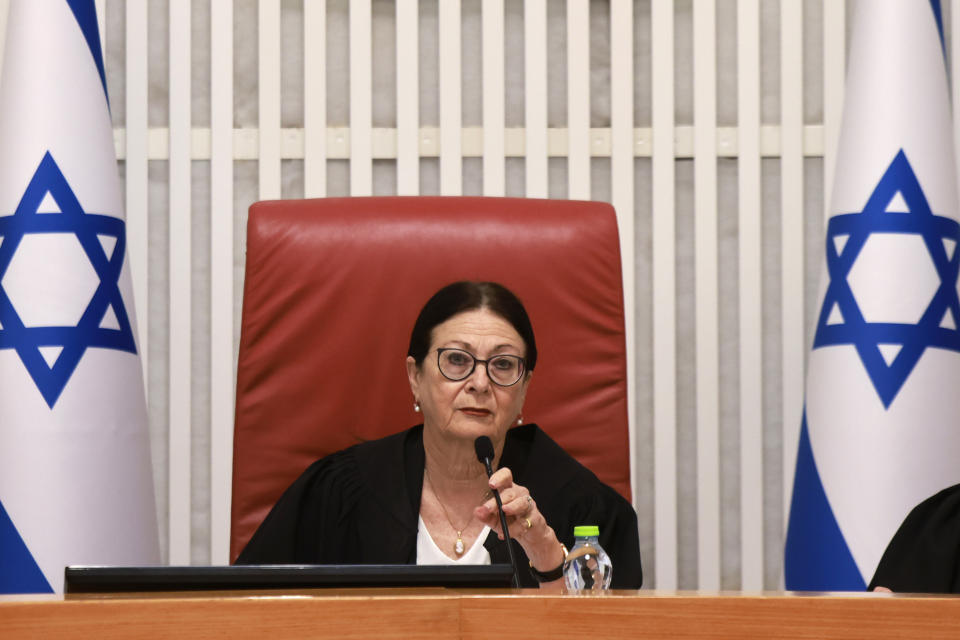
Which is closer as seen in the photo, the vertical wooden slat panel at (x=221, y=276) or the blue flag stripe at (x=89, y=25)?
the blue flag stripe at (x=89, y=25)

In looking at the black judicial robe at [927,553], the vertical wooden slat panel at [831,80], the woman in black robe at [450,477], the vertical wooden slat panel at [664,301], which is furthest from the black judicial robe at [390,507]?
Result: the vertical wooden slat panel at [831,80]

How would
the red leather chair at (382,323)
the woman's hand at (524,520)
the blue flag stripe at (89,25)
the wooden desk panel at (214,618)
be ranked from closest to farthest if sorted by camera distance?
the wooden desk panel at (214,618) → the woman's hand at (524,520) → the red leather chair at (382,323) → the blue flag stripe at (89,25)

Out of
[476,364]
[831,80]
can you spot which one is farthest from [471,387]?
[831,80]

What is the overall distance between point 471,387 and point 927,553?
70 centimetres

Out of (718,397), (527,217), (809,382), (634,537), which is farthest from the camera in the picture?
(718,397)

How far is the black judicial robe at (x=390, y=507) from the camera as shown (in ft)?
6.08

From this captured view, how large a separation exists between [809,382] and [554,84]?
996mm

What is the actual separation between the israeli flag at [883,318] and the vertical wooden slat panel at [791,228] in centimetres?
40

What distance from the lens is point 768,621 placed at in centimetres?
88

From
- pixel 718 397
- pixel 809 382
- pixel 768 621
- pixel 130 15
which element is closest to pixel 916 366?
pixel 809 382

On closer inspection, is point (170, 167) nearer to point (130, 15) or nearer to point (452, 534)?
point (130, 15)

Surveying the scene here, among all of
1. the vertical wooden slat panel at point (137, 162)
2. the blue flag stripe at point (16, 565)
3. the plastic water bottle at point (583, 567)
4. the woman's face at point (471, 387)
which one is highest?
the vertical wooden slat panel at point (137, 162)

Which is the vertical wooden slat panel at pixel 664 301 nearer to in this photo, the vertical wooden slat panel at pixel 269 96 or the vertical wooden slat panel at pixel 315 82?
the vertical wooden slat panel at pixel 315 82

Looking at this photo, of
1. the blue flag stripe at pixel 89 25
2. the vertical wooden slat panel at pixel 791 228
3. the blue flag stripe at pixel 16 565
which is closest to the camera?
the blue flag stripe at pixel 16 565
